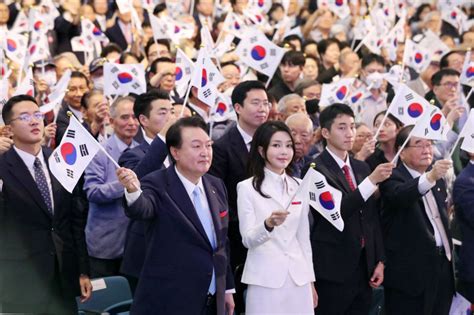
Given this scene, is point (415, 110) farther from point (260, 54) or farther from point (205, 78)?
point (260, 54)

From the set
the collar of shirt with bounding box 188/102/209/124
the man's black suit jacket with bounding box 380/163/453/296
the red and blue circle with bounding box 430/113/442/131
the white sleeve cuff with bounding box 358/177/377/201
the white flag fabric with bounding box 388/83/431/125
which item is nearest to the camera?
the white sleeve cuff with bounding box 358/177/377/201

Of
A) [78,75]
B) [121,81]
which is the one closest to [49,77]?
[78,75]

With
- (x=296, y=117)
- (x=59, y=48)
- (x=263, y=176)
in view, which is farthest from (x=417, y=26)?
(x=263, y=176)

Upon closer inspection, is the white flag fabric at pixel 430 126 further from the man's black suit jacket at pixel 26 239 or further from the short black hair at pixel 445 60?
the short black hair at pixel 445 60

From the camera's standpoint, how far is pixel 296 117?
27.3ft

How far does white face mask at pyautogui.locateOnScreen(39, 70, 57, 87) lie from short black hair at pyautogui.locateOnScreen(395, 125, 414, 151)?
4412 millimetres

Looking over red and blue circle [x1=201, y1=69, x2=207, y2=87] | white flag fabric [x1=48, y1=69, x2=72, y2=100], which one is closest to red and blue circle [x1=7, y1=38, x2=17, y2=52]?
white flag fabric [x1=48, y1=69, x2=72, y2=100]

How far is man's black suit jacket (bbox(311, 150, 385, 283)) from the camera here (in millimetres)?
7508

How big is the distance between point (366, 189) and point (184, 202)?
5.32 ft

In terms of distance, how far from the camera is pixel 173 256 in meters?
6.34

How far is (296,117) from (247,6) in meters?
6.09

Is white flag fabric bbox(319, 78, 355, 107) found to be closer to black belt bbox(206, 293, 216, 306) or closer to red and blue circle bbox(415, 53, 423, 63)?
red and blue circle bbox(415, 53, 423, 63)

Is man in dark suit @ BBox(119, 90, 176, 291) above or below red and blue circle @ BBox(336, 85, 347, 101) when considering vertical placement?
below

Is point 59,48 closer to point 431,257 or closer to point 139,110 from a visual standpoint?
point 139,110
